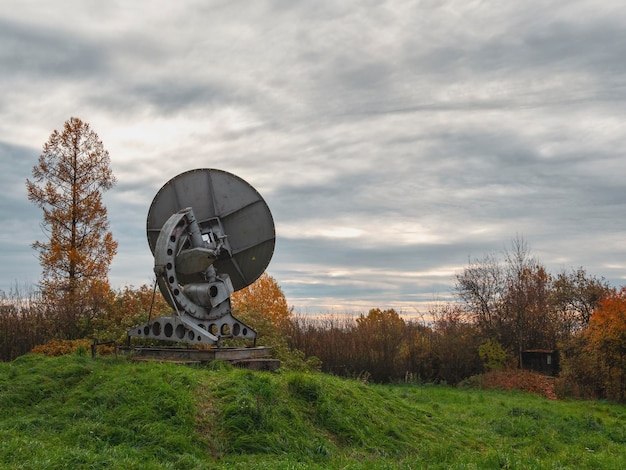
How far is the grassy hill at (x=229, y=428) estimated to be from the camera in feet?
28.4

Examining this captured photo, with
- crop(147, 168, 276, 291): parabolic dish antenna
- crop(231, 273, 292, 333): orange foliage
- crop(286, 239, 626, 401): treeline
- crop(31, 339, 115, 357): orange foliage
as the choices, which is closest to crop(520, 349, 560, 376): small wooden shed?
crop(286, 239, 626, 401): treeline

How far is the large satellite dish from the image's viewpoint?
44.9 ft

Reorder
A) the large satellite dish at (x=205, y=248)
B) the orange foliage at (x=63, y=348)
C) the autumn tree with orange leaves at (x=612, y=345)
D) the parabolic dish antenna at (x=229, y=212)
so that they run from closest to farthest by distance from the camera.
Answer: the large satellite dish at (x=205, y=248) < the parabolic dish antenna at (x=229, y=212) < the orange foliage at (x=63, y=348) < the autumn tree with orange leaves at (x=612, y=345)

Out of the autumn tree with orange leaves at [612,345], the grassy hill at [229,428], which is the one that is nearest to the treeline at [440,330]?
the autumn tree with orange leaves at [612,345]

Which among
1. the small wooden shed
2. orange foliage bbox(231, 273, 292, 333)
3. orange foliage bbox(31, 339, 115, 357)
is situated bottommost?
the small wooden shed

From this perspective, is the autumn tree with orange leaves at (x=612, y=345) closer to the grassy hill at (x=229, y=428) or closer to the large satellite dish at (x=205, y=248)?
the grassy hill at (x=229, y=428)

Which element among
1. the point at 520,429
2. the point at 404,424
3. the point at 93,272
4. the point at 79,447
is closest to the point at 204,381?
the point at 79,447

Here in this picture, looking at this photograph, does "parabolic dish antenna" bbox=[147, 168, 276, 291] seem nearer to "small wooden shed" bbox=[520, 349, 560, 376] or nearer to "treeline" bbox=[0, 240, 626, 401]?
"treeline" bbox=[0, 240, 626, 401]

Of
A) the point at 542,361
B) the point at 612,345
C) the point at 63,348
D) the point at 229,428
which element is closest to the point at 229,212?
the point at 229,428

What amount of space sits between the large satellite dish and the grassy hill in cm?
175

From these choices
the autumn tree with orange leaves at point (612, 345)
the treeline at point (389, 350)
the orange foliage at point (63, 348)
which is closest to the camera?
the orange foliage at point (63, 348)

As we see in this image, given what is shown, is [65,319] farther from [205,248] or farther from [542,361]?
[542,361]

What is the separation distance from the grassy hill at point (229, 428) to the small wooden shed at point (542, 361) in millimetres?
15866

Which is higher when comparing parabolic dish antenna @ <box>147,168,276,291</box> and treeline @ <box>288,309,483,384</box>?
parabolic dish antenna @ <box>147,168,276,291</box>
